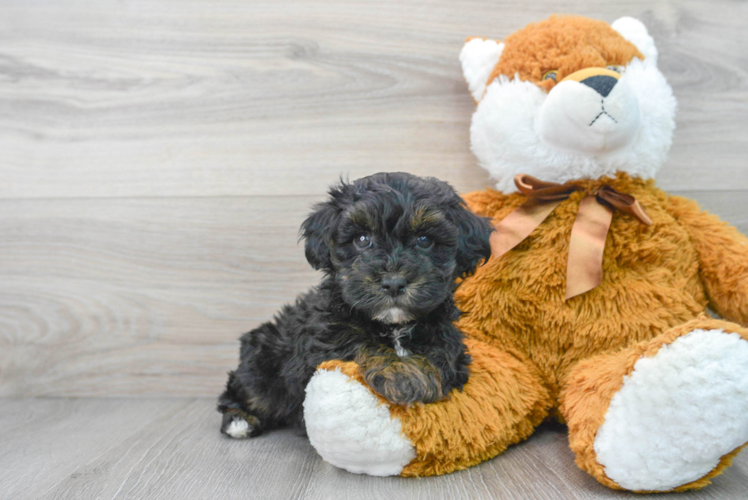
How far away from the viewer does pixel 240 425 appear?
1.61 metres

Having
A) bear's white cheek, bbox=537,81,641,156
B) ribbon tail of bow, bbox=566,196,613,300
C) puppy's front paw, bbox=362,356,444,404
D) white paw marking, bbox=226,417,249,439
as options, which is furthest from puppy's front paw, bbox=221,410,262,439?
bear's white cheek, bbox=537,81,641,156

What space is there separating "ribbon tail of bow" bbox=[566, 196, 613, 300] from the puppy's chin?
51cm

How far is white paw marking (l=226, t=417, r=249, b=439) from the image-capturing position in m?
1.60

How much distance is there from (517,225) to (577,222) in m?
0.16

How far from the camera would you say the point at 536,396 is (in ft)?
4.82

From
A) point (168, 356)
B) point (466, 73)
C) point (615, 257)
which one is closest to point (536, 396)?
point (615, 257)

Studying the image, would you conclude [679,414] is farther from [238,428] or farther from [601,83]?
[238,428]

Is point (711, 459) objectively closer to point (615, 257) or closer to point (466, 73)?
point (615, 257)

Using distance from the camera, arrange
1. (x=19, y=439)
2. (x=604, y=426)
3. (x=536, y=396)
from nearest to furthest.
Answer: (x=604, y=426) < (x=536, y=396) < (x=19, y=439)

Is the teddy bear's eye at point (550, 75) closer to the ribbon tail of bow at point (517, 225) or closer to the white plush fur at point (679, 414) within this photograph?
the ribbon tail of bow at point (517, 225)

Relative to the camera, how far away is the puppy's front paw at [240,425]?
5.27ft

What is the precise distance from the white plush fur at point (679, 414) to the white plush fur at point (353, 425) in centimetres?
45

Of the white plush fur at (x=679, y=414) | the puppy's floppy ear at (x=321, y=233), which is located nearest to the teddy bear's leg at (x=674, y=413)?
the white plush fur at (x=679, y=414)

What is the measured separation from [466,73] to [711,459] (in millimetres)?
1250
